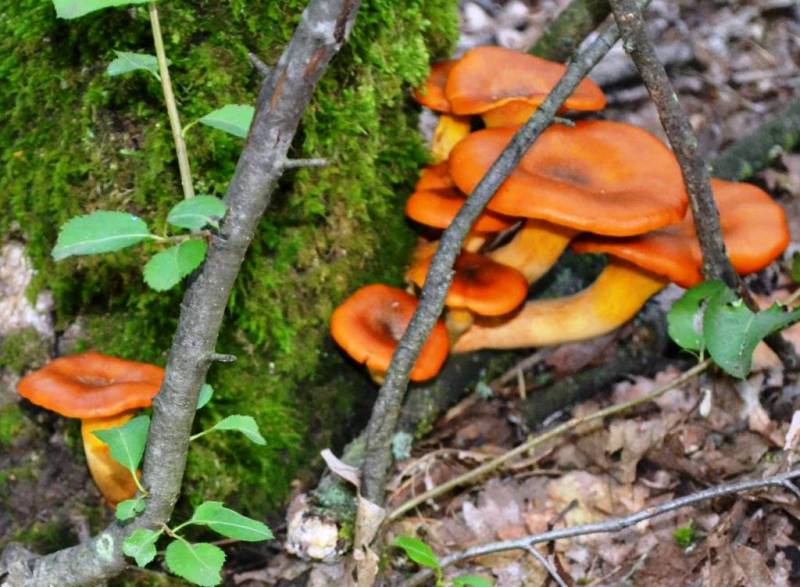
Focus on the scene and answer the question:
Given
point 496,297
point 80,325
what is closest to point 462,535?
point 496,297

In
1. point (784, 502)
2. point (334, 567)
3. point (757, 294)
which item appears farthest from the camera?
point (757, 294)

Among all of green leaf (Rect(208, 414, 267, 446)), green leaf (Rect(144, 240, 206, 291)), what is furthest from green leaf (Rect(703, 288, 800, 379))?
green leaf (Rect(144, 240, 206, 291))

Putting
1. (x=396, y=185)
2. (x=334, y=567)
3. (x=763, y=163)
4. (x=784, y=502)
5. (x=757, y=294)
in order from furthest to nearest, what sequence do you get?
(x=763, y=163), (x=757, y=294), (x=396, y=185), (x=784, y=502), (x=334, y=567)

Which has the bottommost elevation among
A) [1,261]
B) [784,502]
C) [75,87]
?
[784,502]

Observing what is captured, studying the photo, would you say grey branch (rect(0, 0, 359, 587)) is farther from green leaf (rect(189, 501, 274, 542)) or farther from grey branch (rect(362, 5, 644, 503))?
grey branch (rect(362, 5, 644, 503))

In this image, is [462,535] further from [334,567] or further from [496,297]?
[496,297]

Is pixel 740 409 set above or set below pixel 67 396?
below
